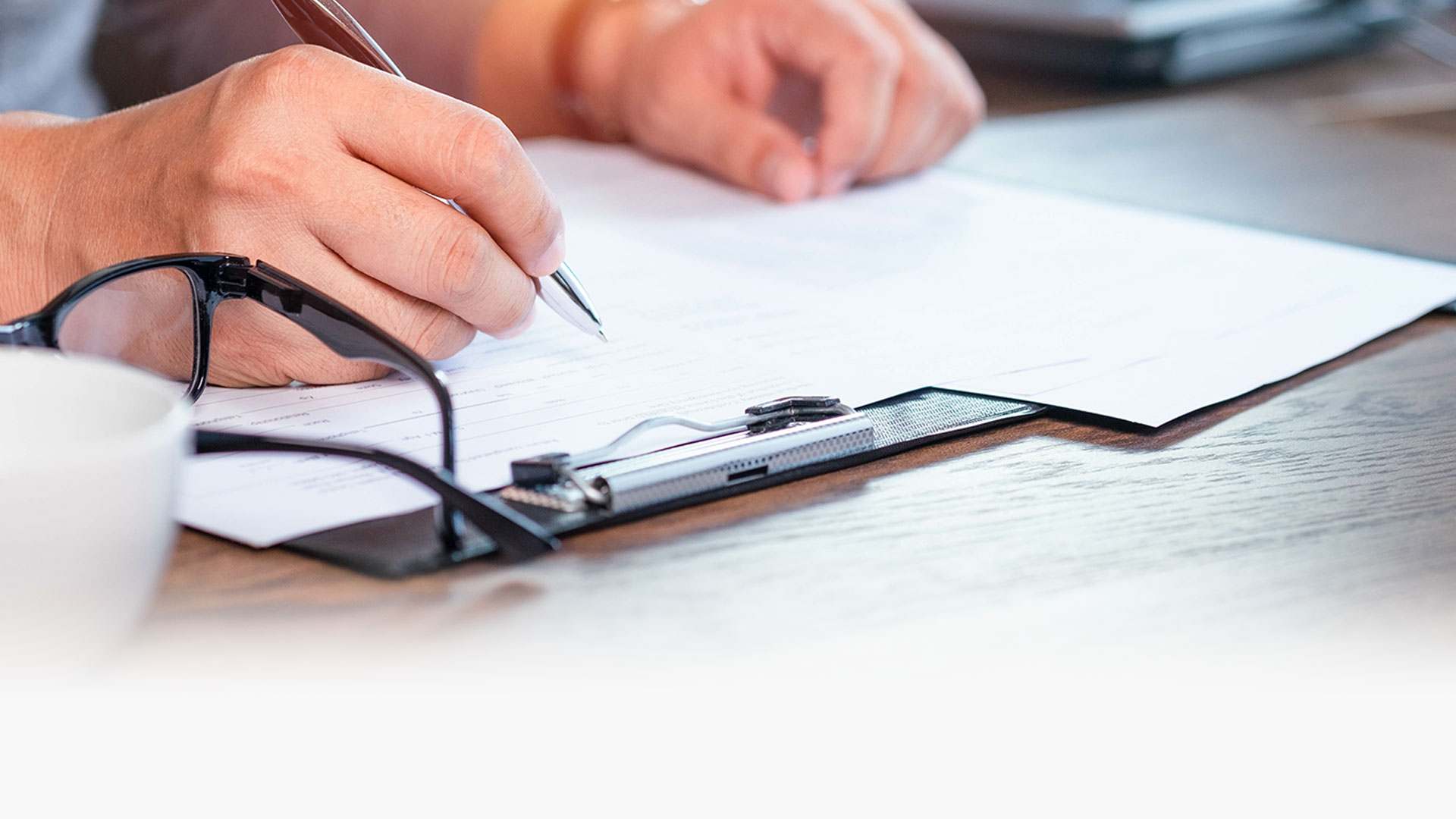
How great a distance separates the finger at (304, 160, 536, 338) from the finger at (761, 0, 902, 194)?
1.29ft

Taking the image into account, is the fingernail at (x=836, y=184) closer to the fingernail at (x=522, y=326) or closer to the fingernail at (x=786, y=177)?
the fingernail at (x=786, y=177)

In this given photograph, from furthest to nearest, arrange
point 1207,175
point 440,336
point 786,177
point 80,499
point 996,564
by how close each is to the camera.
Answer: point 1207,175
point 786,177
point 440,336
point 996,564
point 80,499

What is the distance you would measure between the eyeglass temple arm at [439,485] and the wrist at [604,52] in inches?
24.1

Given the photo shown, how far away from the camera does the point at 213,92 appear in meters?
0.42

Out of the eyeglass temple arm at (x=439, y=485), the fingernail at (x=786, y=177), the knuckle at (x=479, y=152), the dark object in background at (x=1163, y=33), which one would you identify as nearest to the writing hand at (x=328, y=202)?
the knuckle at (x=479, y=152)

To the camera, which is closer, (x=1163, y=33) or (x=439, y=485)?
(x=439, y=485)

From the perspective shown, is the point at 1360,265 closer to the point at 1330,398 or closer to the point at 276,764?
the point at 1330,398

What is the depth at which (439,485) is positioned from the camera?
0.30 metres

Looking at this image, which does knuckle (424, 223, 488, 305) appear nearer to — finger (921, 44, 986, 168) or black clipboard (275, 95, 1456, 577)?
black clipboard (275, 95, 1456, 577)

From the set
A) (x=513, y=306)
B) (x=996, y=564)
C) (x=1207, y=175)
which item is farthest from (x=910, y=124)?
(x=996, y=564)

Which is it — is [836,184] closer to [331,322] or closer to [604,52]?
[604,52]

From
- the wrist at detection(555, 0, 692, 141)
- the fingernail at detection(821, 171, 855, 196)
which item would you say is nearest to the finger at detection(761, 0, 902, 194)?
the fingernail at detection(821, 171, 855, 196)

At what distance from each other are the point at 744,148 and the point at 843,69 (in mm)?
85

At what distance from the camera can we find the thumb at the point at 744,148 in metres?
0.75
